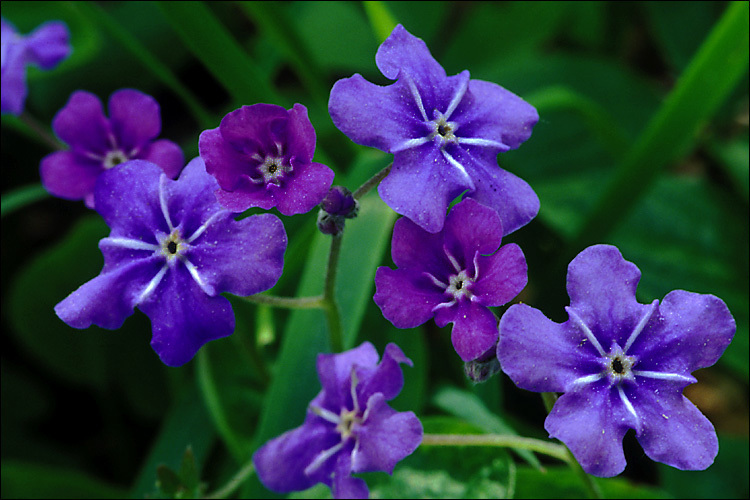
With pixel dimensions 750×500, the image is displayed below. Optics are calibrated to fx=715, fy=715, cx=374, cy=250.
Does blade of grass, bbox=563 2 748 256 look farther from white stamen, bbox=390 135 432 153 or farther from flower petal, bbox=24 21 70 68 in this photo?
flower petal, bbox=24 21 70 68

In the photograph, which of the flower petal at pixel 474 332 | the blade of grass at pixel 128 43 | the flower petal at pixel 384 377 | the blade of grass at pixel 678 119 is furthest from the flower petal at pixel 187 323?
the blade of grass at pixel 678 119

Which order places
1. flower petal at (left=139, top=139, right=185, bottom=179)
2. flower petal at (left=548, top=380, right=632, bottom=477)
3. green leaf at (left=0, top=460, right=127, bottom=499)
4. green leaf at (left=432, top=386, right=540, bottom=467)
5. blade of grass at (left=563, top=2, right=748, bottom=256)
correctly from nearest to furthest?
flower petal at (left=548, top=380, right=632, bottom=477) < flower petal at (left=139, top=139, right=185, bottom=179) < green leaf at (left=432, top=386, right=540, bottom=467) < green leaf at (left=0, top=460, right=127, bottom=499) < blade of grass at (left=563, top=2, right=748, bottom=256)

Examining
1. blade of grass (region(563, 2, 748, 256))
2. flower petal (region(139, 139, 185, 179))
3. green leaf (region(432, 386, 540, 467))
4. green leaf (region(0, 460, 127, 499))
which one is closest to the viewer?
flower petal (region(139, 139, 185, 179))

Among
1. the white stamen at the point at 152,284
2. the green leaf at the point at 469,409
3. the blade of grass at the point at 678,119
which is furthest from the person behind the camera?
the blade of grass at the point at 678,119

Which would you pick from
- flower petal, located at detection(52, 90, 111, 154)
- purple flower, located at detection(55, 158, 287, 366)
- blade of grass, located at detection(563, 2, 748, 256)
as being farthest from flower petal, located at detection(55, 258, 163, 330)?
blade of grass, located at detection(563, 2, 748, 256)

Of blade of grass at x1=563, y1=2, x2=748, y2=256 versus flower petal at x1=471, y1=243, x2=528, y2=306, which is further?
blade of grass at x1=563, y1=2, x2=748, y2=256

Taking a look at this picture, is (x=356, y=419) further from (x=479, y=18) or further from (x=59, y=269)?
(x=479, y=18)

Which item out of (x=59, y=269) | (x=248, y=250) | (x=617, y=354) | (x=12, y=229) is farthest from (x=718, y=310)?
(x=12, y=229)

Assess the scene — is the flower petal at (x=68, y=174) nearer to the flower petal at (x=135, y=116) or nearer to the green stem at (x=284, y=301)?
the flower petal at (x=135, y=116)
